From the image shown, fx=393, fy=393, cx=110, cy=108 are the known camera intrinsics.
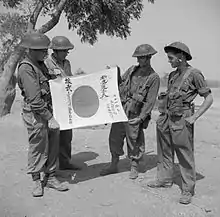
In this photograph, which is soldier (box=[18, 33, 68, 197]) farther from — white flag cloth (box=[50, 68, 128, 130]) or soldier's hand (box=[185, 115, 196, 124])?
soldier's hand (box=[185, 115, 196, 124])

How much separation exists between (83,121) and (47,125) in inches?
20.2

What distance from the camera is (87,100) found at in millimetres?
5285

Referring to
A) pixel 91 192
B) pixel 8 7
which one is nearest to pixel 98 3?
pixel 8 7

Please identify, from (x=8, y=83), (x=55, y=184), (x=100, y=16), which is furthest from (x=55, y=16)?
(x=55, y=184)

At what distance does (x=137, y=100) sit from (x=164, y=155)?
32.2 inches

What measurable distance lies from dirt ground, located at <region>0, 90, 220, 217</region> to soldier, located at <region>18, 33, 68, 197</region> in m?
0.31

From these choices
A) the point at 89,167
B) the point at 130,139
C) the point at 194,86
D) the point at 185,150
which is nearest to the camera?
the point at 194,86

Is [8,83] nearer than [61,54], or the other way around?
[61,54]

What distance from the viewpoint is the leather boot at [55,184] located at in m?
5.14

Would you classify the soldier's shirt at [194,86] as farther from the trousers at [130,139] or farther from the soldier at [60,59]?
the soldier at [60,59]

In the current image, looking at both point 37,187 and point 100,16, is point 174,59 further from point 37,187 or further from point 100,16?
point 100,16

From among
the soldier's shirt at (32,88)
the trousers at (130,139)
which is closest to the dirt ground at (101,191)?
the trousers at (130,139)

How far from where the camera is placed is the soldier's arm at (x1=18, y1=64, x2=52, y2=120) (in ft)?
14.9

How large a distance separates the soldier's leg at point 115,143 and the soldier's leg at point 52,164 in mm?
868
